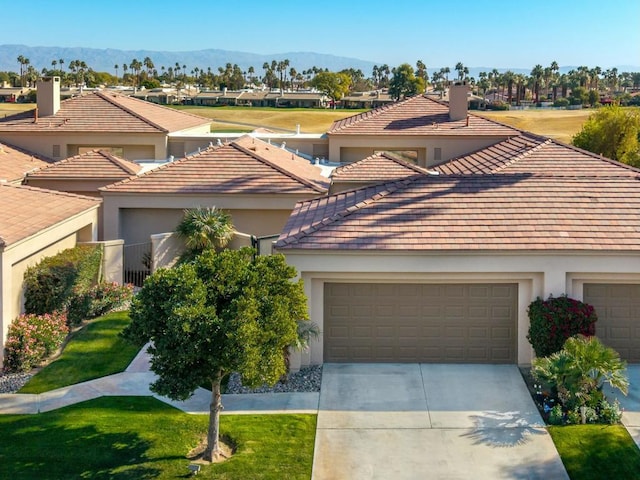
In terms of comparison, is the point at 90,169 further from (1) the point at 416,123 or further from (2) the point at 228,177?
(1) the point at 416,123

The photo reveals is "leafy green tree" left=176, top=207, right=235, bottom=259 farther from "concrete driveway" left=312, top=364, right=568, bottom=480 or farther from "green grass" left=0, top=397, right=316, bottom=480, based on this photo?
"green grass" left=0, top=397, right=316, bottom=480

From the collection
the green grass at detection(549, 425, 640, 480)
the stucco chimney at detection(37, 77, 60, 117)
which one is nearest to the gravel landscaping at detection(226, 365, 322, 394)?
the green grass at detection(549, 425, 640, 480)

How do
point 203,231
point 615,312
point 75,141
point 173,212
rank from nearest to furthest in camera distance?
1. point 615,312
2. point 203,231
3. point 173,212
4. point 75,141

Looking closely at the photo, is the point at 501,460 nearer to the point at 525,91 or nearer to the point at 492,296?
the point at 492,296

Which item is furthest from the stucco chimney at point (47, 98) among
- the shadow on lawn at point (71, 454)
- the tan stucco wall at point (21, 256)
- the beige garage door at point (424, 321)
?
the shadow on lawn at point (71, 454)

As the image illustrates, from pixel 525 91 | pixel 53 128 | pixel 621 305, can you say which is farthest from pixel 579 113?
pixel 621 305

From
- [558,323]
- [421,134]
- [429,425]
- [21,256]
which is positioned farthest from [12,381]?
[421,134]
